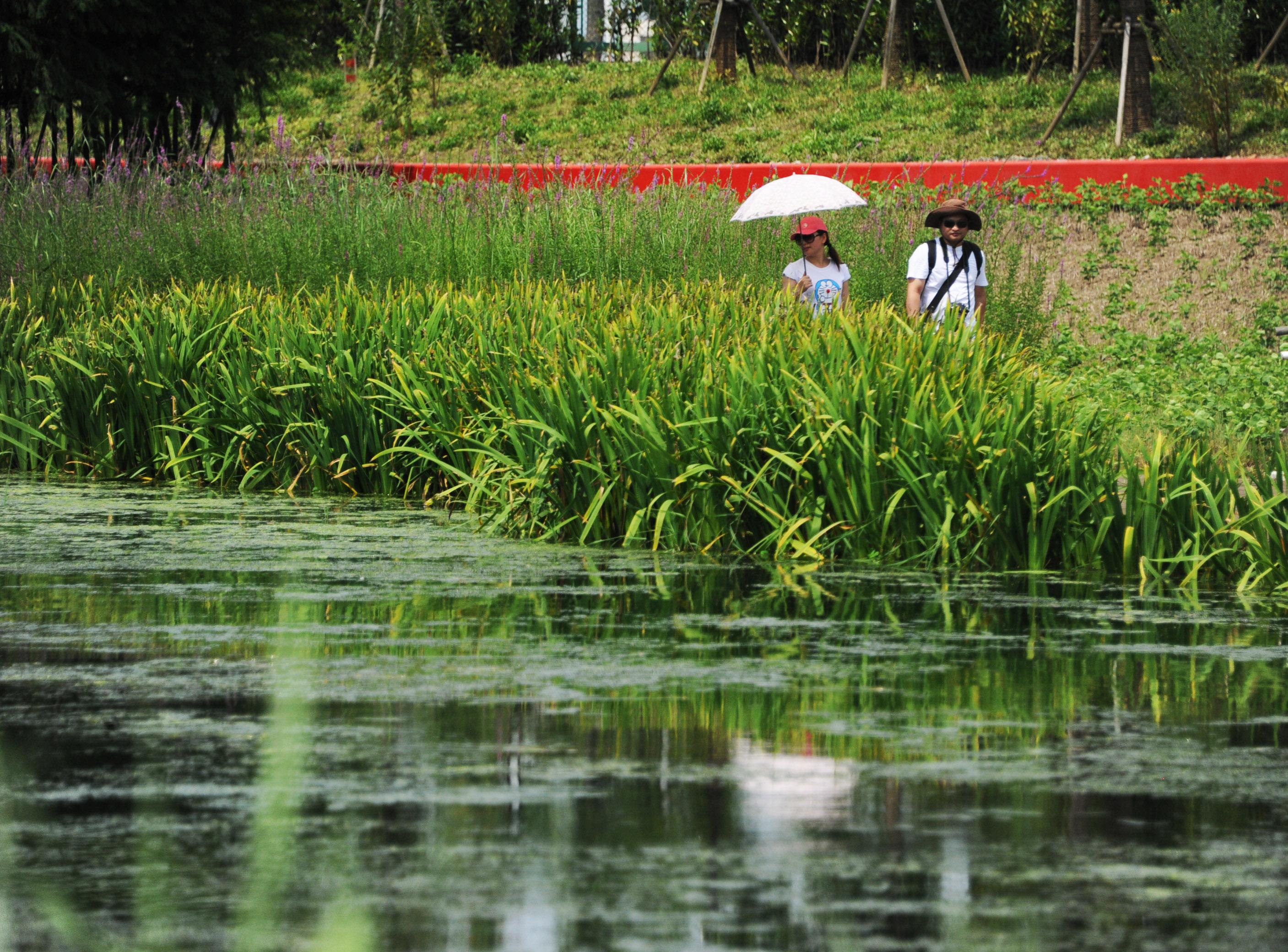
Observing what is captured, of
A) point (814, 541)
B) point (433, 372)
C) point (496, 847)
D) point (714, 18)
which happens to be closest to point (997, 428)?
point (814, 541)

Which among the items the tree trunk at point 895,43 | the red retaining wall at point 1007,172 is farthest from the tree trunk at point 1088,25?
the red retaining wall at point 1007,172

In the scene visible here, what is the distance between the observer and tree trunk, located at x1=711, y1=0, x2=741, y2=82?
94.2 ft

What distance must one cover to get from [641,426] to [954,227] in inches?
125

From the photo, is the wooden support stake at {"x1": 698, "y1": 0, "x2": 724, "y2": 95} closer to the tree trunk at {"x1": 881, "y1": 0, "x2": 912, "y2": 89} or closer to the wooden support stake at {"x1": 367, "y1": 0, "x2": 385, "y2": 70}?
the tree trunk at {"x1": 881, "y1": 0, "x2": 912, "y2": 89}

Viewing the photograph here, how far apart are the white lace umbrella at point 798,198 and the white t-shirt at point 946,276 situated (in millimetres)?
1217

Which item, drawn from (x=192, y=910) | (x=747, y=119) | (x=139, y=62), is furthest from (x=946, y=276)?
(x=747, y=119)

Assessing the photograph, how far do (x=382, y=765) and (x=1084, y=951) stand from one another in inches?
70.3

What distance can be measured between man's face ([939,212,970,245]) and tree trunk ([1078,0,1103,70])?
47.2 feet

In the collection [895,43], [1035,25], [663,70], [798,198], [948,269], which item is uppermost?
[1035,25]

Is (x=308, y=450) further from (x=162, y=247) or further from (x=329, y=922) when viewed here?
(x=329, y=922)

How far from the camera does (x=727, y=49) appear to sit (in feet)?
95.2

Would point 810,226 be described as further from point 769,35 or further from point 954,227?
point 769,35

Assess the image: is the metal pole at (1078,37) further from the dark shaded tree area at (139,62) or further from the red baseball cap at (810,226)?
the red baseball cap at (810,226)

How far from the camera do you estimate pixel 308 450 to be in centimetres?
1002
